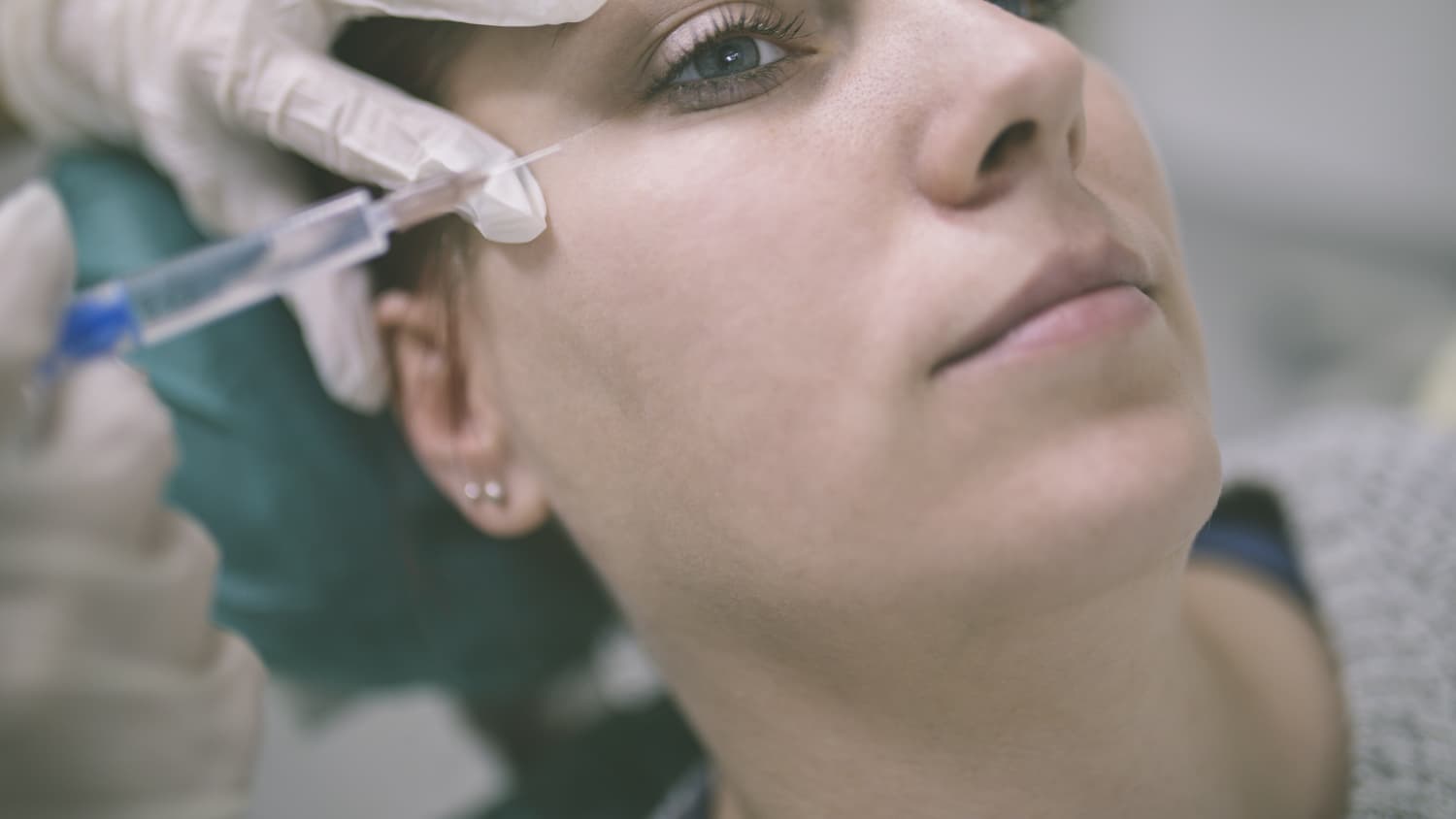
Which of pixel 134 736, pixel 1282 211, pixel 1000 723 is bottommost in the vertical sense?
pixel 1282 211

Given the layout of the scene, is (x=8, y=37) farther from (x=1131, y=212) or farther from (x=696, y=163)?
(x=1131, y=212)

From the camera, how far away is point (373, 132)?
0.77 meters

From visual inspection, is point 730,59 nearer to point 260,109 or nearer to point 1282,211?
point 260,109

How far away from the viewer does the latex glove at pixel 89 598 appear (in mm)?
568

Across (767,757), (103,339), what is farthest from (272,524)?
(767,757)

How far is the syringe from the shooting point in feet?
2.15

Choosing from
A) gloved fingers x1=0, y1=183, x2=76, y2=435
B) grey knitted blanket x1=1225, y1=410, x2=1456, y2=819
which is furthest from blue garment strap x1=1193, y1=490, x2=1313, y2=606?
gloved fingers x1=0, y1=183, x2=76, y2=435

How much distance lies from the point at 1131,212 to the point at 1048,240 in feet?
0.47

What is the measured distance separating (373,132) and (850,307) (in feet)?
1.33

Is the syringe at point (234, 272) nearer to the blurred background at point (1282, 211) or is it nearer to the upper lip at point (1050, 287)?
the upper lip at point (1050, 287)

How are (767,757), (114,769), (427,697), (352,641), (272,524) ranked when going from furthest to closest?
(427,697) → (352,641) → (272,524) → (767,757) → (114,769)

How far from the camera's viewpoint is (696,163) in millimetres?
692

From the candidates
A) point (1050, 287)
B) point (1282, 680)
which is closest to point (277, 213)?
point (1050, 287)

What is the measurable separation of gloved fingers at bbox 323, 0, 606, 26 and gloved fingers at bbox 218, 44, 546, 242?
6cm
